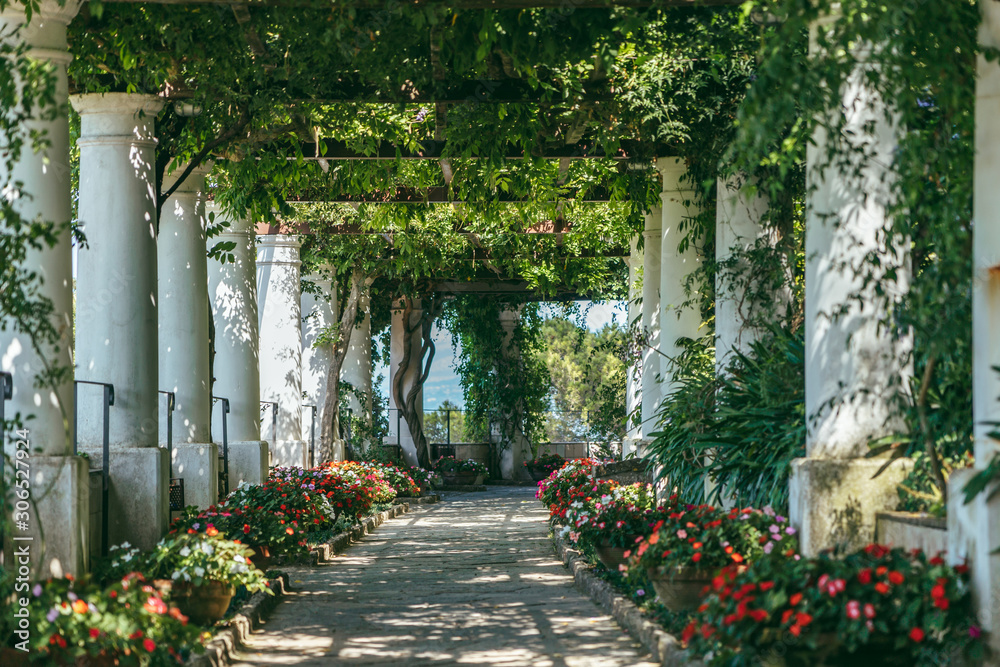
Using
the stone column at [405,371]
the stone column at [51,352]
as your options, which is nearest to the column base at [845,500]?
the stone column at [51,352]

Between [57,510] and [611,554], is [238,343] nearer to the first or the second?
[611,554]

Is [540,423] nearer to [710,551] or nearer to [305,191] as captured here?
[305,191]

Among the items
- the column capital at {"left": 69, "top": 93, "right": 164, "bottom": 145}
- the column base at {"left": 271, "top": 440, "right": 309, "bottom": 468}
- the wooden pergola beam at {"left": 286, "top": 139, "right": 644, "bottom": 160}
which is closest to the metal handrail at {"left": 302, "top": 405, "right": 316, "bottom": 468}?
the column base at {"left": 271, "top": 440, "right": 309, "bottom": 468}

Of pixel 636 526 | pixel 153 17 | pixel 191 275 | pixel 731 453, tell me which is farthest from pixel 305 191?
pixel 731 453

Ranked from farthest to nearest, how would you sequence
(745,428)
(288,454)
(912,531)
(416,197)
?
(288,454) → (416,197) → (745,428) → (912,531)

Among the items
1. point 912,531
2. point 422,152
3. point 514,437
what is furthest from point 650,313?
point 514,437

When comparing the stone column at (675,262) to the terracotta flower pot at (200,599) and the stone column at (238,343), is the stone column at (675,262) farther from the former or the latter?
the terracotta flower pot at (200,599)

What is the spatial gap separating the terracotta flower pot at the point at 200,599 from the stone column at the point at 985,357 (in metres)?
Answer: 3.90

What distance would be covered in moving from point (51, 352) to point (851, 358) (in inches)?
163

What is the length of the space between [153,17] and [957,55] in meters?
4.76

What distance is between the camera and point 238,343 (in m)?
10.8

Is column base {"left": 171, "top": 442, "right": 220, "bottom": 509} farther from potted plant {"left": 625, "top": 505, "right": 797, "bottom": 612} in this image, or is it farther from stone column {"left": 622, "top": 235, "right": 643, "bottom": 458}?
stone column {"left": 622, "top": 235, "right": 643, "bottom": 458}

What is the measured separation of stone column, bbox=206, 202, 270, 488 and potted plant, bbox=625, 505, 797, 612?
614cm

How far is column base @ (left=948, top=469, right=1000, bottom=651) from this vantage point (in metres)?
3.67
